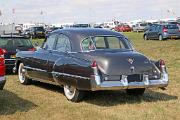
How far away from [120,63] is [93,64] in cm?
63

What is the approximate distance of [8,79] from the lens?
47.6 feet

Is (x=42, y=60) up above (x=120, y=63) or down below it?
below

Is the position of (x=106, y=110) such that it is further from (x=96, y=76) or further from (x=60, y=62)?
(x=60, y=62)

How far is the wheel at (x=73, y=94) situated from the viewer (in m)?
10.1

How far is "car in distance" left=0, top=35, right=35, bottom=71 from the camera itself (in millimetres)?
15672

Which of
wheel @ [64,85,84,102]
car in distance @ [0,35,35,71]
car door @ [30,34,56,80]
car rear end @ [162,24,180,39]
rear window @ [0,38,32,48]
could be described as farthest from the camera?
car rear end @ [162,24,180,39]

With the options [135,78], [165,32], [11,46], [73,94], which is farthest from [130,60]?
[165,32]

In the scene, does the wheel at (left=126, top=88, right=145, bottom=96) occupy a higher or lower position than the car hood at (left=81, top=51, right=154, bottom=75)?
lower

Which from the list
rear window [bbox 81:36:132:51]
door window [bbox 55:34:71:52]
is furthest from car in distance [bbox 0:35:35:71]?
rear window [bbox 81:36:132:51]

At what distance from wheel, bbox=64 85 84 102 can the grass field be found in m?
0.14

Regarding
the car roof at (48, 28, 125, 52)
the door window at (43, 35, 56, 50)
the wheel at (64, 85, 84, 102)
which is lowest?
the wheel at (64, 85, 84, 102)

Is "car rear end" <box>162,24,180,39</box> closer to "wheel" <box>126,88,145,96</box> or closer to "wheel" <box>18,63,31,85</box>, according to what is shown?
"wheel" <box>18,63,31,85</box>

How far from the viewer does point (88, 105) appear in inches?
387

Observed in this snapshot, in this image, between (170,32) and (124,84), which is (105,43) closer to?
(124,84)
